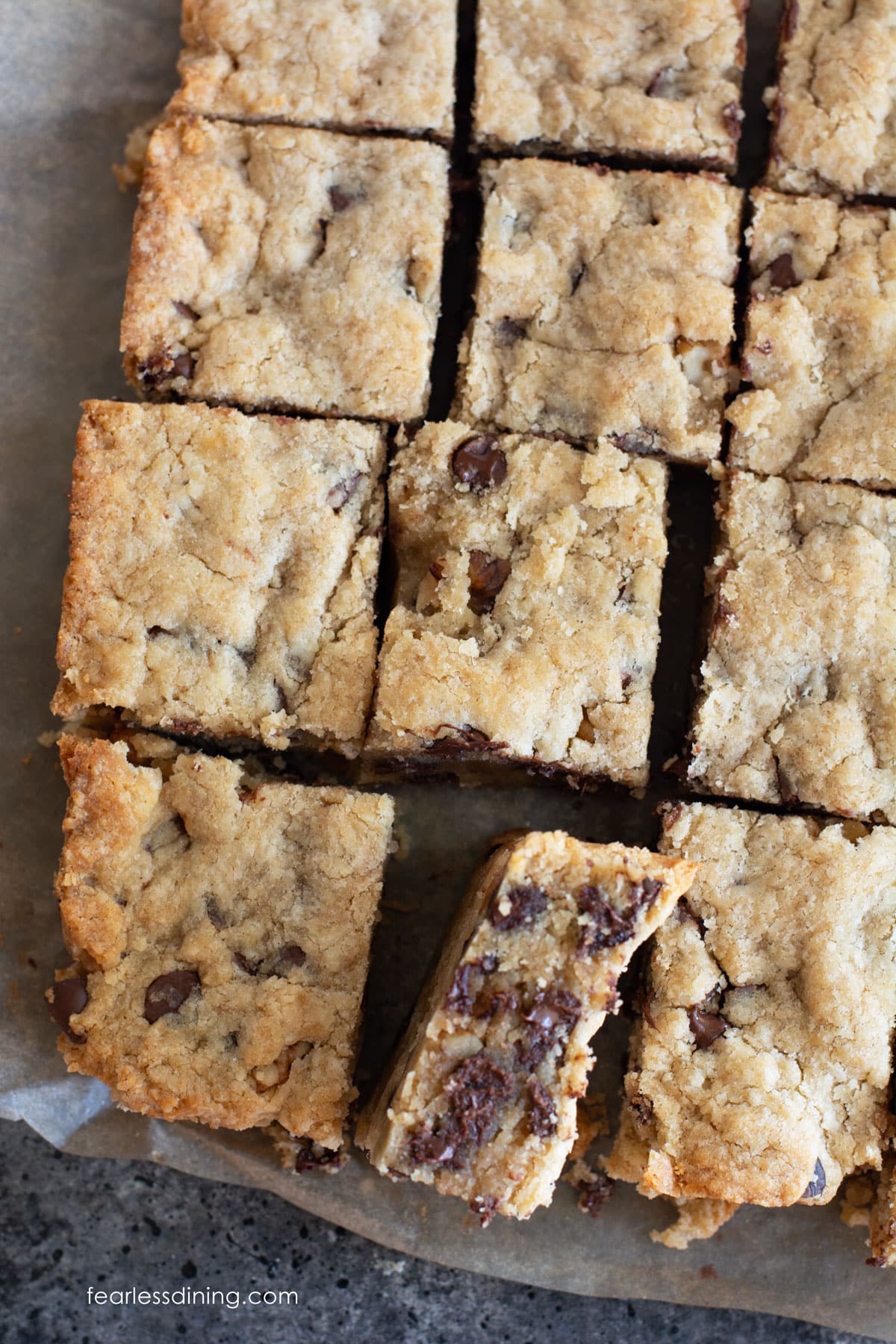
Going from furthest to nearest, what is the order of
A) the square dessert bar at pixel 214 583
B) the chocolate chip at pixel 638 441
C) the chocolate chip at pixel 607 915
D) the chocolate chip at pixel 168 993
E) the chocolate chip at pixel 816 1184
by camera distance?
1. the chocolate chip at pixel 638 441
2. the square dessert bar at pixel 214 583
3. the chocolate chip at pixel 168 993
4. the chocolate chip at pixel 816 1184
5. the chocolate chip at pixel 607 915

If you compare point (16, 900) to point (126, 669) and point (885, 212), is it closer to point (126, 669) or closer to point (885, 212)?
point (126, 669)

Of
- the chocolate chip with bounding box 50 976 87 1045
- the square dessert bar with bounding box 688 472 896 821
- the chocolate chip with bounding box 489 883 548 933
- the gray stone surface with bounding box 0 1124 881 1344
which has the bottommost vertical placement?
the gray stone surface with bounding box 0 1124 881 1344

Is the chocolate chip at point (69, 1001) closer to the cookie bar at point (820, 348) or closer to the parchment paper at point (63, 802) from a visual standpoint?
the parchment paper at point (63, 802)

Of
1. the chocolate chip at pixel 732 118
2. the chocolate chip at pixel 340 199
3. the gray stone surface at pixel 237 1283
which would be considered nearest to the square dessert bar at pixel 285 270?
the chocolate chip at pixel 340 199

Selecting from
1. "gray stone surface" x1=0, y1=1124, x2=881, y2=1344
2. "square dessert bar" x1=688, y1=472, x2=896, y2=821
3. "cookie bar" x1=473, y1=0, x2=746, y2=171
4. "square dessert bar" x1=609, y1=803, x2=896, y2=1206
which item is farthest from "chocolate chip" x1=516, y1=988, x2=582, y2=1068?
"cookie bar" x1=473, y1=0, x2=746, y2=171

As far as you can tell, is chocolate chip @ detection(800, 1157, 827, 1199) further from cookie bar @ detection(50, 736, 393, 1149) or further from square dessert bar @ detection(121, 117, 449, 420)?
square dessert bar @ detection(121, 117, 449, 420)
